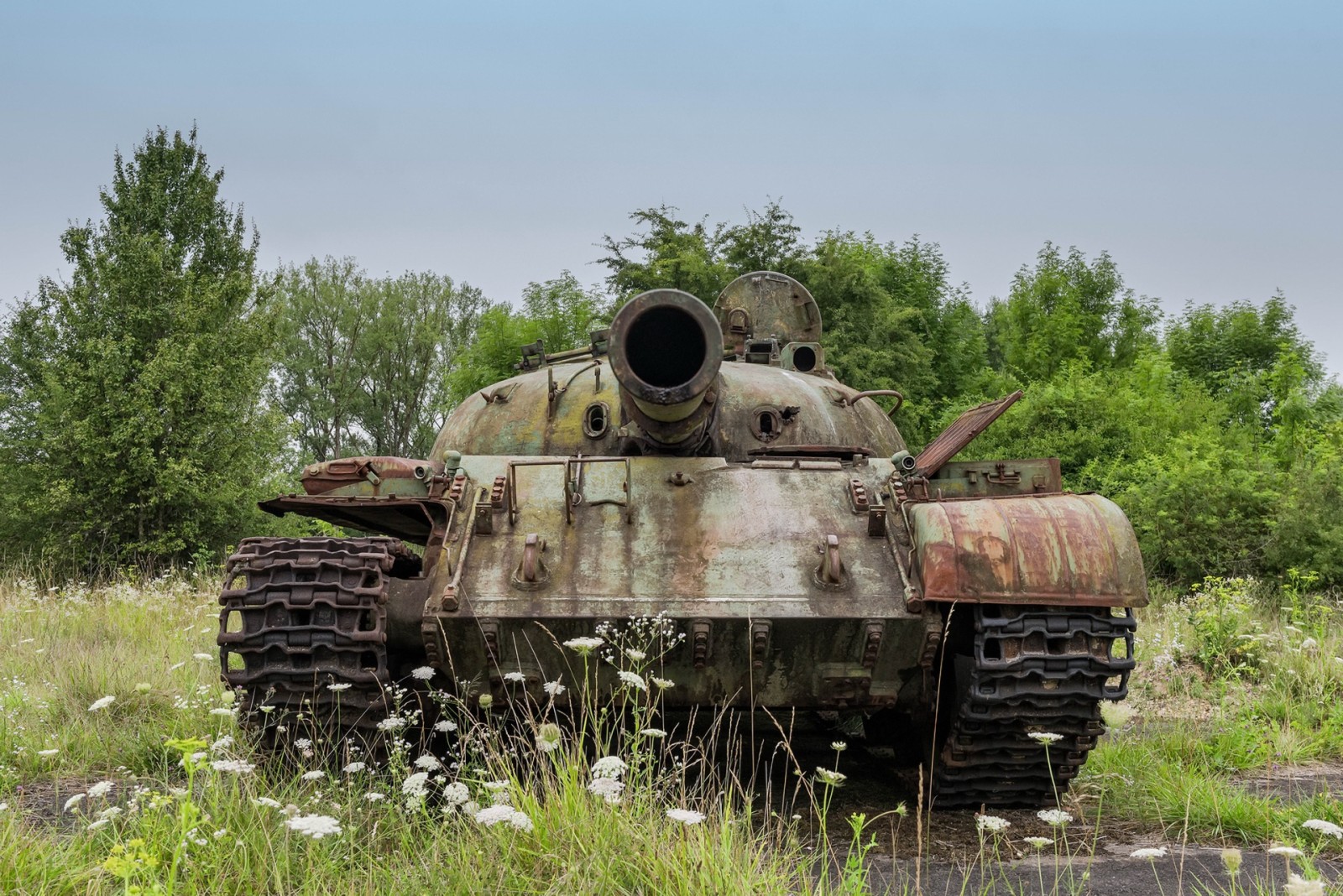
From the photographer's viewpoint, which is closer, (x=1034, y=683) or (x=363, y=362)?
(x=1034, y=683)

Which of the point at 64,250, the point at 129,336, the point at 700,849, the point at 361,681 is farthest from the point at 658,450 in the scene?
the point at 64,250

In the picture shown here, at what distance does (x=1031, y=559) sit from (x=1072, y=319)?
2874 cm

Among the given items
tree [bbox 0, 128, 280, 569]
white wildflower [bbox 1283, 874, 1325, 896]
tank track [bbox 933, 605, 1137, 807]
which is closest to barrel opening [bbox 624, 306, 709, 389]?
tank track [bbox 933, 605, 1137, 807]

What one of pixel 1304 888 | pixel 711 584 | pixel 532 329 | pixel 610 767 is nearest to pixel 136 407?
pixel 532 329

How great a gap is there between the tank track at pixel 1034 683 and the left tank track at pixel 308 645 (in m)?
2.56

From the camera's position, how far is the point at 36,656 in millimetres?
8367

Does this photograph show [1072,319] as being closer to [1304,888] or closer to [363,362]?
[363,362]

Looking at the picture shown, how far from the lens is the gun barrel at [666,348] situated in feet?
17.5

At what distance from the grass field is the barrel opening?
1.16 m

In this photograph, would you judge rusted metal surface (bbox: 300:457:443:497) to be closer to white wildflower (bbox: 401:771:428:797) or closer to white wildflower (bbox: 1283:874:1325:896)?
white wildflower (bbox: 401:771:428:797)

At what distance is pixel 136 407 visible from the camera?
56.3 ft

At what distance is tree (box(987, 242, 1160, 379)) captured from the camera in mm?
32125

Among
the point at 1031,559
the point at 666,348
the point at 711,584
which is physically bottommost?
the point at 711,584

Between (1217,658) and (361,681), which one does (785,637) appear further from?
(1217,658)
